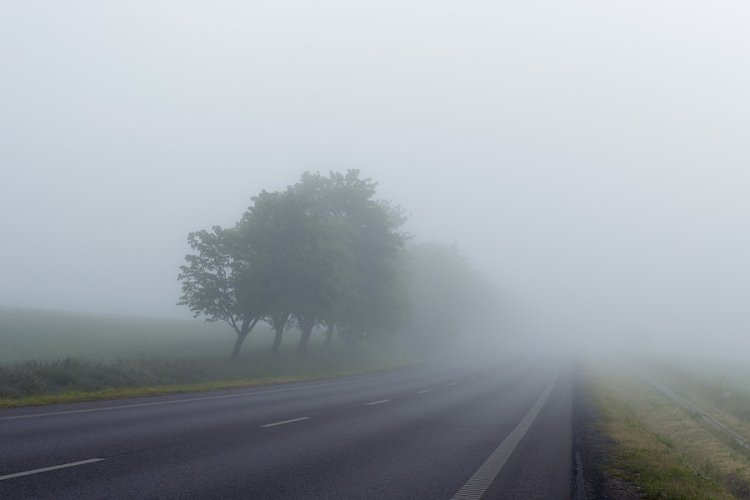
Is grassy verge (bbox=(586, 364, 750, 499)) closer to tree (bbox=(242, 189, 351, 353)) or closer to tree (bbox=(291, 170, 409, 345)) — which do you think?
tree (bbox=(242, 189, 351, 353))

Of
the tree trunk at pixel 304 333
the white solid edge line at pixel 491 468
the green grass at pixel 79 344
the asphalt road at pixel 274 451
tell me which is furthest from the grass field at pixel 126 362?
the white solid edge line at pixel 491 468

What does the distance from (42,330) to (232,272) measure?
26705 millimetres

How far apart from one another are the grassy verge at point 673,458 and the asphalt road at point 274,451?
1.31m

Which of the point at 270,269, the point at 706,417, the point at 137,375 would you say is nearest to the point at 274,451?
the point at 137,375

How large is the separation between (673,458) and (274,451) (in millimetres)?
9202

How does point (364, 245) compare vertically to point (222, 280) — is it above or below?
above

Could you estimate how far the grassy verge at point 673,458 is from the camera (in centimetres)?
1052

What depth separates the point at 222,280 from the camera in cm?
3475

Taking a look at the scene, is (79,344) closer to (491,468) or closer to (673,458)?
(491,468)

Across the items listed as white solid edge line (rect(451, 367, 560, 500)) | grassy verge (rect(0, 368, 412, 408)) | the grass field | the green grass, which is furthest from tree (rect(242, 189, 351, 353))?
white solid edge line (rect(451, 367, 560, 500))

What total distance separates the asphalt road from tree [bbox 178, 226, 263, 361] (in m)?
14.6

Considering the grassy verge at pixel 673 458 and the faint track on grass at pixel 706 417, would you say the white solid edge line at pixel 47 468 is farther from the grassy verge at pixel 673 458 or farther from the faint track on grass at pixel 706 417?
the faint track on grass at pixel 706 417

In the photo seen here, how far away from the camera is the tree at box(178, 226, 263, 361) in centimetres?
3403

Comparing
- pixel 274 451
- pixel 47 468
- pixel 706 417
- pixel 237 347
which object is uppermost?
pixel 237 347
